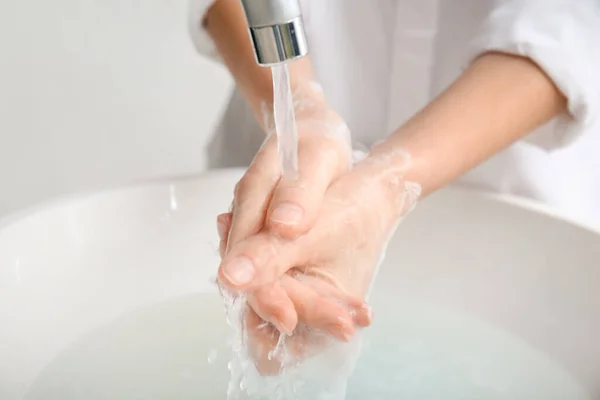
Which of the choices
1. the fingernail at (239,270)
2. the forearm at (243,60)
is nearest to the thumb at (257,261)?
the fingernail at (239,270)

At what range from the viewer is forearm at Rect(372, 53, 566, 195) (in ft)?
1.89

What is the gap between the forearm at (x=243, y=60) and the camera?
659 millimetres

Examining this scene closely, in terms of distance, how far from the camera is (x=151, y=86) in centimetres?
119

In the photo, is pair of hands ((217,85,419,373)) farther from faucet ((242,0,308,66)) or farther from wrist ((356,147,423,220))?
faucet ((242,0,308,66))

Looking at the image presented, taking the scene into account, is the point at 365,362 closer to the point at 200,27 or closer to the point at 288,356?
the point at 288,356

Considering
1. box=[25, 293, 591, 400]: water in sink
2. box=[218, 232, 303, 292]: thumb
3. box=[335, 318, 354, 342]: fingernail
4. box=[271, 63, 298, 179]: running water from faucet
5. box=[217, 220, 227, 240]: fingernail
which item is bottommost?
box=[25, 293, 591, 400]: water in sink

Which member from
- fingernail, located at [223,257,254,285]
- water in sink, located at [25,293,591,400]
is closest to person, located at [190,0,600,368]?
fingernail, located at [223,257,254,285]

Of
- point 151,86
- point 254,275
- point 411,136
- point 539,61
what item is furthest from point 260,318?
point 151,86

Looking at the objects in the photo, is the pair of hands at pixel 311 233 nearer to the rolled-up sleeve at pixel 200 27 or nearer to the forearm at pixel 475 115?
the forearm at pixel 475 115

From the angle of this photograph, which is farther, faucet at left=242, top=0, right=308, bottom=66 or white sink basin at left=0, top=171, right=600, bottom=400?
white sink basin at left=0, top=171, right=600, bottom=400

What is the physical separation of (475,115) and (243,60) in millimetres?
251

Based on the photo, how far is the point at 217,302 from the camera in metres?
0.68

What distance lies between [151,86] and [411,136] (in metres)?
0.74

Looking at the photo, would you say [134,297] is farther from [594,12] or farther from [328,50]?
[594,12]
